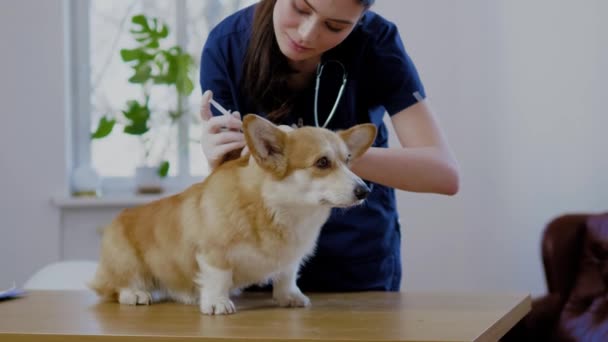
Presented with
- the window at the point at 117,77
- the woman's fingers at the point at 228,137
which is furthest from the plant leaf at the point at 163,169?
the woman's fingers at the point at 228,137

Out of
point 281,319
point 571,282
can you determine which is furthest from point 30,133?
point 281,319

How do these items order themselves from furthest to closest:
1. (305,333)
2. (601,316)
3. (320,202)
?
(601,316)
(320,202)
(305,333)

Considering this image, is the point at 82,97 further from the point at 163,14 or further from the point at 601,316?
the point at 601,316

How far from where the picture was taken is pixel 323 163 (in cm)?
112

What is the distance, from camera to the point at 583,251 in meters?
2.62

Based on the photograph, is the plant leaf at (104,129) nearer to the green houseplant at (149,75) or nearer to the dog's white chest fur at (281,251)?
the green houseplant at (149,75)

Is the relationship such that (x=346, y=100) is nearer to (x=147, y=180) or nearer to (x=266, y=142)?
(x=266, y=142)

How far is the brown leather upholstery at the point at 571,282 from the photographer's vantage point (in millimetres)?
2520

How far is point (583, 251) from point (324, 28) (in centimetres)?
170

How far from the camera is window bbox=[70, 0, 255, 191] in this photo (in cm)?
332

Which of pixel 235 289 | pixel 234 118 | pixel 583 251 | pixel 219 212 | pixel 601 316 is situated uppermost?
pixel 234 118

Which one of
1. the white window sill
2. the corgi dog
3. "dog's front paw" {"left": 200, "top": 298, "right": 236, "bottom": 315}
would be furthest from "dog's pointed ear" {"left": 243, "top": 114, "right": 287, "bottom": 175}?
the white window sill

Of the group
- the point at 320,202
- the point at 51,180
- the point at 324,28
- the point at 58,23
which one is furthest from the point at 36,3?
the point at 320,202

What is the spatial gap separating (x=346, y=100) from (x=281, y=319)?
526mm
